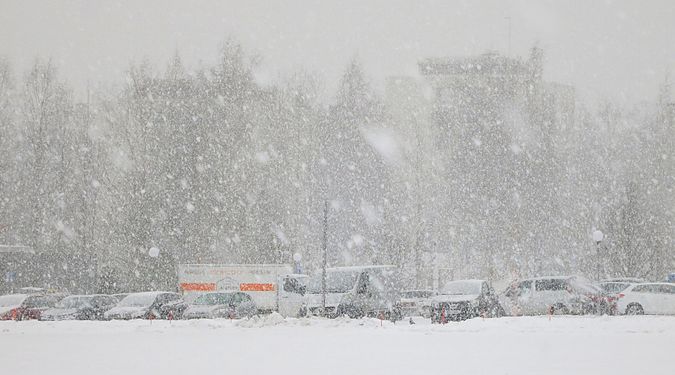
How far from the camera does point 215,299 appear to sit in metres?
27.9

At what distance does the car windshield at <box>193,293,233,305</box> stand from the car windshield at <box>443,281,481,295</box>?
750 centimetres

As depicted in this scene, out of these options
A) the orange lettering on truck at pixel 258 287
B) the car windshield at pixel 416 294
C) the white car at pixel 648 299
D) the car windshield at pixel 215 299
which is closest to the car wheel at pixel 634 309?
the white car at pixel 648 299

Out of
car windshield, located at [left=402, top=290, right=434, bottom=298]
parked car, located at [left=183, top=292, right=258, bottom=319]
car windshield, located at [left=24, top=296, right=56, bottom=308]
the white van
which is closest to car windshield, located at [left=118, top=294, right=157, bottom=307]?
parked car, located at [left=183, top=292, right=258, bottom=319]

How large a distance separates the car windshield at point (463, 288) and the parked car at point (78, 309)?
13.0m

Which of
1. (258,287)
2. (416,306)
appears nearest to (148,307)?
(258,287)

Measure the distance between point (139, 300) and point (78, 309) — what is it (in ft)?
7.40

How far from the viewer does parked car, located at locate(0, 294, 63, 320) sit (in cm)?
2991

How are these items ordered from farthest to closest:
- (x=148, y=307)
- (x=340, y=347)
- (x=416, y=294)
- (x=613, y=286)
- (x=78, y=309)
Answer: (x=416, y=294) < (x=613, y=286) < (x=78, y=309) < (x=148, y=307) < (x=340, y=347)

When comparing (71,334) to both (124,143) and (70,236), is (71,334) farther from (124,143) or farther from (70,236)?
(70,236)

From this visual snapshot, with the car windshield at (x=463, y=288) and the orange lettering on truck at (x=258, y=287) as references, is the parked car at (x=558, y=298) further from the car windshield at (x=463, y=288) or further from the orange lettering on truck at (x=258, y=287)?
the orange lettering on truck at (x=258, y=287)

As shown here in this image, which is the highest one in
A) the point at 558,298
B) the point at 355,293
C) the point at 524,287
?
the point at 355,293

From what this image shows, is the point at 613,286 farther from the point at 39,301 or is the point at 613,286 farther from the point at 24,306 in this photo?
the point at 24,306

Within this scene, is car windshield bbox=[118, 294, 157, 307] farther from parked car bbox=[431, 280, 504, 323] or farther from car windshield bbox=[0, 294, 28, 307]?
parked car bbox=[431, 280, 504, 323]

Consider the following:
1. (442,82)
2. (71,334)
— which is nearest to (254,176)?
(442,82)
